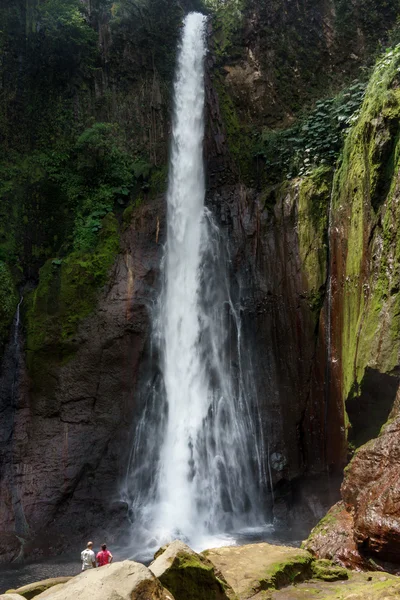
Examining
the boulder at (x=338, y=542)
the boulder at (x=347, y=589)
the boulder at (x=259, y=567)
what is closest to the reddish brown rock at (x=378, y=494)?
the boulder at (x=338, y=542)

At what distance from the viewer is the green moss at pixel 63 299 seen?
12602 mm

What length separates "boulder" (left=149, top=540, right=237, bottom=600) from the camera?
4.59m

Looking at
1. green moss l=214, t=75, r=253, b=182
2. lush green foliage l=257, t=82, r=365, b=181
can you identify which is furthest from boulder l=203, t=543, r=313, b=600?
green moss l=214, t=75, r=253, b=182

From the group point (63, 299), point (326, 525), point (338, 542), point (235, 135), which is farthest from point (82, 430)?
point (235, 135)

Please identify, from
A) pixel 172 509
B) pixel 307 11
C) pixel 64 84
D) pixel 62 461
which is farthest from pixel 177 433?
pixel 307 11

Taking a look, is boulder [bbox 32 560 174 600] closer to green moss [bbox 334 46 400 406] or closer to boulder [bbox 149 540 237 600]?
boulder [bbox 149 540 237 600]

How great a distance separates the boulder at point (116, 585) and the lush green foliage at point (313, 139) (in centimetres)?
1051

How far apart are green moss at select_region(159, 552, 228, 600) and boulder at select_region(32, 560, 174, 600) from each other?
58 cm

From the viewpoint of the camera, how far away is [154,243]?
1410 centimetres

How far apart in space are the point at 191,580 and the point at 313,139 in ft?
36.6

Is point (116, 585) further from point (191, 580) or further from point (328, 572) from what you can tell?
point (328, 572)

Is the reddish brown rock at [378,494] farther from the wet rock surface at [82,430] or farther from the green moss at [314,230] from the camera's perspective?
the wet rock surface at [82,430]

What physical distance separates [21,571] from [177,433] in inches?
166

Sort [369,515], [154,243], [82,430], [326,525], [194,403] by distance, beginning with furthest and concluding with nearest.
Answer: [154,243], [194,403], [82,430], [326,525], [369,515]
